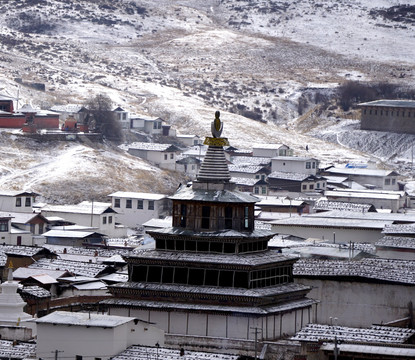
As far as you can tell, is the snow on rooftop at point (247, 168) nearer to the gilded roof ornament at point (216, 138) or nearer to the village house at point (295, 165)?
the village house at point (295, 165)

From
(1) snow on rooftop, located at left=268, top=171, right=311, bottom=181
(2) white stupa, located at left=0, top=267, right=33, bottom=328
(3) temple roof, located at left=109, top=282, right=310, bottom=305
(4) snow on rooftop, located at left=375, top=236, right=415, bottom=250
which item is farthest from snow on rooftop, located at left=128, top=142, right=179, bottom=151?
(3) temple roof, located at left=109, top=282, right=310, bottom=305

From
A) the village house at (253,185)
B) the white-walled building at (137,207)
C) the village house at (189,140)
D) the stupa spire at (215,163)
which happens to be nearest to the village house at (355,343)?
the stupa spire at (215,163)

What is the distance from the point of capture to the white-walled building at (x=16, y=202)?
123562 millimetres

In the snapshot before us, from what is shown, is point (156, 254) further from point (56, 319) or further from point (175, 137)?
point (175, 137)

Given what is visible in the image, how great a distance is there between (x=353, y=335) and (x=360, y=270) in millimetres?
17999

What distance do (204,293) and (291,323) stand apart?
3993 mm

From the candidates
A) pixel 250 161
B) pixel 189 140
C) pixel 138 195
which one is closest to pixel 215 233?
pixel 138 195

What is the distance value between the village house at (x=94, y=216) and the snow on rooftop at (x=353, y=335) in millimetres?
65154

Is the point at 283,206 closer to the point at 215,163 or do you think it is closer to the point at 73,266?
the point at 73,266

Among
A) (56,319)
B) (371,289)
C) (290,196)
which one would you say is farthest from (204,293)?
(290,196)

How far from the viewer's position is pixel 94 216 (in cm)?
12506

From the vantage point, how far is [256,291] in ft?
204

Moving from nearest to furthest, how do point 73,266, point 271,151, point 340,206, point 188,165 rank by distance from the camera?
point 73,266
point 340,206
point 188,165
point 271,151

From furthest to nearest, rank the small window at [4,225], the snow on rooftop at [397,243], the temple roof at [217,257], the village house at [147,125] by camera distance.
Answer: the village house at [147,125] → the small window at [4,225] → the snow on rooftop at [397,243] → the temple roof at [217,257]
